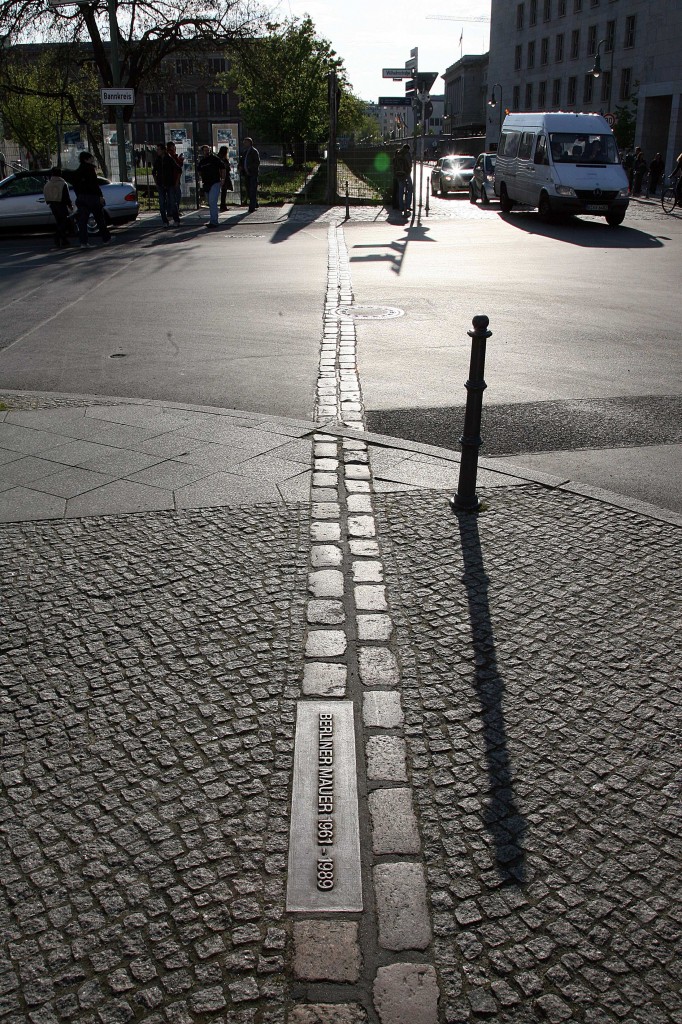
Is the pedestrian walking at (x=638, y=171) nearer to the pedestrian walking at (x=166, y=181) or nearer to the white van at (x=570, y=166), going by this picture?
the white van at (x=570, y=166)

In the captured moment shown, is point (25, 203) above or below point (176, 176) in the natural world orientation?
below

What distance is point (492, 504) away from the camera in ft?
17.2

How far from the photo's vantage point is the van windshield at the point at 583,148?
2389 centimetres

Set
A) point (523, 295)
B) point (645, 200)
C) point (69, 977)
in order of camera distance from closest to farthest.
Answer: point (69, 977) → point (523, 295) → point (645, 200)

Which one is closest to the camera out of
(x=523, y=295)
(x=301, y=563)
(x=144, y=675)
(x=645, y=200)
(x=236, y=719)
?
(x=236, y=719)

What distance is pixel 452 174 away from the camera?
124ft

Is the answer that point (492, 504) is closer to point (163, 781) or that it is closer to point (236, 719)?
point (236, 719)

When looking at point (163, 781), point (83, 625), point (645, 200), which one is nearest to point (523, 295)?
point (83, 625)

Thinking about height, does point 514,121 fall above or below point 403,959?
above

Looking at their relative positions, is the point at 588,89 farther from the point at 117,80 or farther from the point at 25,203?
the point at 25,203

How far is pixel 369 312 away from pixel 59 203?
444 inches

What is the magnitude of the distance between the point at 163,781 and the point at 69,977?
74 centimetres

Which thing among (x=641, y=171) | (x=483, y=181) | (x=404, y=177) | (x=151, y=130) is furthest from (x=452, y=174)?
(x=151, y=130)

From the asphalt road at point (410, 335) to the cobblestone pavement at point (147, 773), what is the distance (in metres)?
2.78
